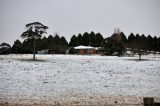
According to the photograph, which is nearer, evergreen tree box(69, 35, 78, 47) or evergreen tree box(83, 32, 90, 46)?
evergreen tree box(69, 35, 78, 47)

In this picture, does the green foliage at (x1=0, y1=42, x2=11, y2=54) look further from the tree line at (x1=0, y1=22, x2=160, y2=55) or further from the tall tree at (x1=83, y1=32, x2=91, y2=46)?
the tall tree at (x1=83, y1=32, x2=91, y2=46)

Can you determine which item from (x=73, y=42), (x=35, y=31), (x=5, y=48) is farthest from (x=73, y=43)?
(x=35, y=31)

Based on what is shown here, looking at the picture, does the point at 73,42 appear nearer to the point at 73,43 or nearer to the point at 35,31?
the point at 73,43

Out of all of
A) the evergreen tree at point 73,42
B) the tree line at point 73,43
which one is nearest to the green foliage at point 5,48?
the tree line at point 73,43

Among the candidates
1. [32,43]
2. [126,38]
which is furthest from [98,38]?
[32,43]

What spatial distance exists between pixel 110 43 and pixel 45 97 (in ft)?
298

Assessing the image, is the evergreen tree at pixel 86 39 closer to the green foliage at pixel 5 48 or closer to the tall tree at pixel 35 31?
the green foliage at pixel 5 48

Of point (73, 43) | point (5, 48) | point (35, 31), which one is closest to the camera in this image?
point (35, 31)

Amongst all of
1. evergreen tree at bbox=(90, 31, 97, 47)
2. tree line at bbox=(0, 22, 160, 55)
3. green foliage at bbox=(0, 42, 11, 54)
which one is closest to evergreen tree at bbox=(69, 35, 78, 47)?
tree line at bbox=(0, 22, 160, 55)

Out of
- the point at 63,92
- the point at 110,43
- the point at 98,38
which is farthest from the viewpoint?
the point at 98,38

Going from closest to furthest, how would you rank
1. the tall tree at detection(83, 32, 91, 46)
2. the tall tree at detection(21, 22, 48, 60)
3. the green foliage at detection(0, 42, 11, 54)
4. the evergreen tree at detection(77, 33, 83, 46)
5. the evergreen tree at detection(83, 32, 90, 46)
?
1. the tall tree at detection(21, 22, 48, 60)
2. the green foliage at detection(0, 42, 11, 54)
3. the evergreen tree at detection(77, 33, 83, 46)
4. the tall tree at detection(83, 32, 91, 46)
5. the evergreen tree at detection(83, 32, 90, 46)

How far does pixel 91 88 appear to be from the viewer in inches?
656

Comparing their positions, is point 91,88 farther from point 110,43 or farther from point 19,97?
point 110,43

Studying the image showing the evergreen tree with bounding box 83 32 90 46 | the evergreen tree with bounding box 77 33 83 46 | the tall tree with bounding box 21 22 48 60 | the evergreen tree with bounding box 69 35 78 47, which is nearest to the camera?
the tall tree with bounding box 21 22 48 60
